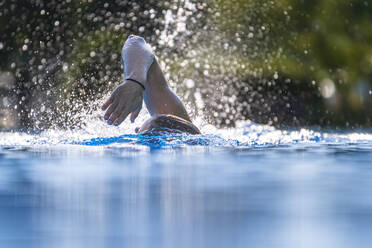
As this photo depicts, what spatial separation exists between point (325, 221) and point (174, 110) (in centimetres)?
A: 292

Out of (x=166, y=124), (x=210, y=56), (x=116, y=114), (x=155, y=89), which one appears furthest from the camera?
(x=210, y=56)

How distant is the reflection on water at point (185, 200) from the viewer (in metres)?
1.57

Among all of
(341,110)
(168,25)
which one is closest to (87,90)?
(168,25)

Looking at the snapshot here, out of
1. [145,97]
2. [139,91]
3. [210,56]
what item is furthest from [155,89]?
[210,56]

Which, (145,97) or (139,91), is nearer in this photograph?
(139,91)

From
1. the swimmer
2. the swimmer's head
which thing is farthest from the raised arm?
the swimmer's head

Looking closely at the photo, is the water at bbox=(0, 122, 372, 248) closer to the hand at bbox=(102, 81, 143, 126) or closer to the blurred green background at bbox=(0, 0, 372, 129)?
the hand at bbox=(102, 81, 143, 126)

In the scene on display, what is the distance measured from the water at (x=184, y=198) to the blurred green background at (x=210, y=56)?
7.31m

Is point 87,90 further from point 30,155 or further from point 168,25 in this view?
point 30,155

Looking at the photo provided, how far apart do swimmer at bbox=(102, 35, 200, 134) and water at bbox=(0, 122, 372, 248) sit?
0.23 m

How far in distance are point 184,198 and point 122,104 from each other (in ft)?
5.53

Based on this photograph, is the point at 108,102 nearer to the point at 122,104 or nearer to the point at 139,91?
the point at 122,104

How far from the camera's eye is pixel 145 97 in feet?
15.2

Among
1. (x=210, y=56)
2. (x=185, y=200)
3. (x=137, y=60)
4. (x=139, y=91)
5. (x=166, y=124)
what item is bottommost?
(x=185, y=200)
